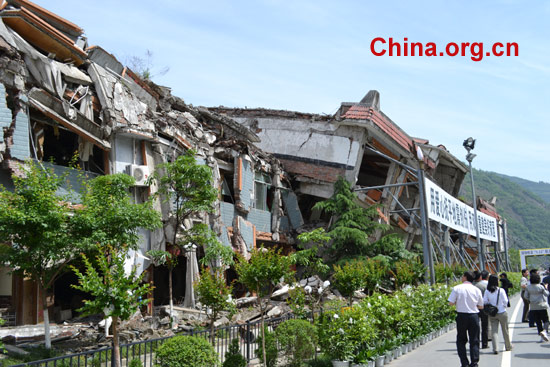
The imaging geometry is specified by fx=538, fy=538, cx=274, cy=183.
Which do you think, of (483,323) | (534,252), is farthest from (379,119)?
(534,252)

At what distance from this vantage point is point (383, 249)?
26.6 metres

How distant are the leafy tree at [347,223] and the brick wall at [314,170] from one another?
1.19 m

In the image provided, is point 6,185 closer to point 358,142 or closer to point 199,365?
point 199,365

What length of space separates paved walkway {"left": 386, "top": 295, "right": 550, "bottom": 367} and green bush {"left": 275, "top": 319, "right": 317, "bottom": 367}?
6.32ft

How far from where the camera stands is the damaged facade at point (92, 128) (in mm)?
15102

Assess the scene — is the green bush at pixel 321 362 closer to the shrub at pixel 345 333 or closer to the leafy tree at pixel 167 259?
the shrub at pixel 345 333

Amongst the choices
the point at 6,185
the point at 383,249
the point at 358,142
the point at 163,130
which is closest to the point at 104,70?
the point at 163,130

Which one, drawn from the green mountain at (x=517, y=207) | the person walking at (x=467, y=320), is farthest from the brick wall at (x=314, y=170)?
the green mountain at (x=517, y=207)

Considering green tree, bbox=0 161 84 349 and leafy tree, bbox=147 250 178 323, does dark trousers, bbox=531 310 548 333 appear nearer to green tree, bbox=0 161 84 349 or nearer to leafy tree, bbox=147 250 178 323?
leafy tree, bbox=147 250 178 323

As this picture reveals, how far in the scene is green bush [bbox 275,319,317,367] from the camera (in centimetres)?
1088

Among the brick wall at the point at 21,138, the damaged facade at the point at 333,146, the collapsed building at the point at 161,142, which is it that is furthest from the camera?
the damaged facade at the point at 333,146

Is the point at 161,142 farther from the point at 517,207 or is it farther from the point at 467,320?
the point at 517,207

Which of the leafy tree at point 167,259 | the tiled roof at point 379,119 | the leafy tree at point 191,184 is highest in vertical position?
the tiled roof at point 379,119

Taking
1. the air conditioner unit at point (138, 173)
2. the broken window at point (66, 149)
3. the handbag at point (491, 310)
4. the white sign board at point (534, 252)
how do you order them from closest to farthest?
the handbag at point (491, 310), the broken window at point (66, 149), the air conditioner unit at point (138, 173), the white sign board at point (534, 252)
